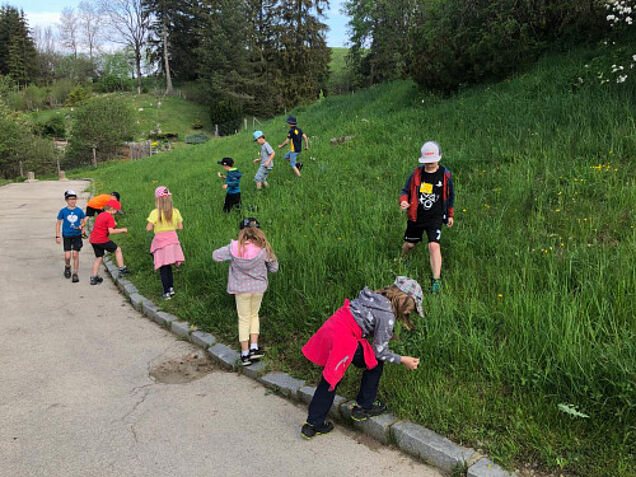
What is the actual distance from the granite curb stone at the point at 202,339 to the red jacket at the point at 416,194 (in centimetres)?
277

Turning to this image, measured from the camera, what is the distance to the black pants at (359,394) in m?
3.27

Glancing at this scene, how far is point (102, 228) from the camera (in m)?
7.70

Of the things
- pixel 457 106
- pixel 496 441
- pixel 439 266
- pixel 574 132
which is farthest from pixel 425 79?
pixel 496 441

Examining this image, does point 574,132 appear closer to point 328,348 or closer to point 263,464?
point 328,348

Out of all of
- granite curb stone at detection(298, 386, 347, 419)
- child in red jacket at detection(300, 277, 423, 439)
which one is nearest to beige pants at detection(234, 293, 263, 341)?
granite curb stone at detection(298, 386, 347, 419)

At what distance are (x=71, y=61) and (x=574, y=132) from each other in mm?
85977

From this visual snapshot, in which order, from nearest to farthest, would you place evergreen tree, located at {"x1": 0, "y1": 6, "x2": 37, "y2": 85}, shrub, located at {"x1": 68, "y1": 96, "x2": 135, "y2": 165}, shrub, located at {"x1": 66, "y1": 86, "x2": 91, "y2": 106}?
shrub, located at {"x1": 68, "y1": 96, "x2": 135, "y2": 165}
shrub, located at {"x1": 66, "y1": 86, "x2": 91, "y2": 106}
evergreen tree, located at {"x1": 0, "y1": 6, "x2": 37, "y2": 85}

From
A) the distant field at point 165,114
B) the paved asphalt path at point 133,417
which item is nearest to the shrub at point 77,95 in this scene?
the distant field at point 165,114

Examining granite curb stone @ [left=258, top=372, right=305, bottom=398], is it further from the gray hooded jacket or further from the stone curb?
the gray hooded jacket

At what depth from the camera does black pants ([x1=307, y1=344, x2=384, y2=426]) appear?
327 cm

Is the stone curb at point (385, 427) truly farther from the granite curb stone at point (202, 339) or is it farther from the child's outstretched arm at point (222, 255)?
the child's outstretched arm at point (222, 255)

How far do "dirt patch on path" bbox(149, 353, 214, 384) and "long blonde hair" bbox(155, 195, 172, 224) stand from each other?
246 centimetres

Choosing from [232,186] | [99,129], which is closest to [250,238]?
[232,186]

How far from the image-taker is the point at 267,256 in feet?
15.1
